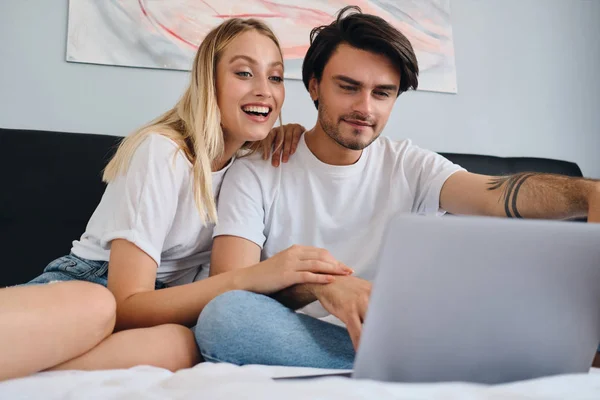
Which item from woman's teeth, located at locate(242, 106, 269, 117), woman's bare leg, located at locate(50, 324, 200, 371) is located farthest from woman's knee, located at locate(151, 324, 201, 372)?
woman's teeth, located at locate(242, 106, 269, 117)

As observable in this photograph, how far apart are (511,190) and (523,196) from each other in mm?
32

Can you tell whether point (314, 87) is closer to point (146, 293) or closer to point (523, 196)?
point (523, 196)

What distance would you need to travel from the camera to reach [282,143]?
152 cm

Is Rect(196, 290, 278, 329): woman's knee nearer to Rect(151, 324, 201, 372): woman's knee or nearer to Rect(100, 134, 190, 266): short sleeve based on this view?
Rect(151, 324, 201, 372): woman's knee

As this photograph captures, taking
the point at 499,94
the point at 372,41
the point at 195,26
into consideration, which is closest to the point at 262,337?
the point at 372,41

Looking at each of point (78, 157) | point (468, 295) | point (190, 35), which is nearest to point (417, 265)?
point (468, 295)

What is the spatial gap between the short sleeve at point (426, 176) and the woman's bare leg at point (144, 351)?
665 mm

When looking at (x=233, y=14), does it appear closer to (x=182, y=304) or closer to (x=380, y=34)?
(x=380, y=34)

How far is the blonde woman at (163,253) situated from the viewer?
880 millimetres

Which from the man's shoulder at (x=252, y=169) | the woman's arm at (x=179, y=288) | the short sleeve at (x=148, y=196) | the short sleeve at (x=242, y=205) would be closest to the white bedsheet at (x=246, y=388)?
the woman's arm at (x=179, y=288)

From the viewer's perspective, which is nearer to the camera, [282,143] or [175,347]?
[175,347]

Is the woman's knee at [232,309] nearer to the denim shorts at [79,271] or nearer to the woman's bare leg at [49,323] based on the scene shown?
the woman's bare leg at [49,323]

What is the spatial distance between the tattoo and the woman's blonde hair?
0.60m

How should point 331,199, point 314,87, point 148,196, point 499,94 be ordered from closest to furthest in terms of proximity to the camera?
point 148,196 → point 331,199 → point 314,87 → point 499,94
